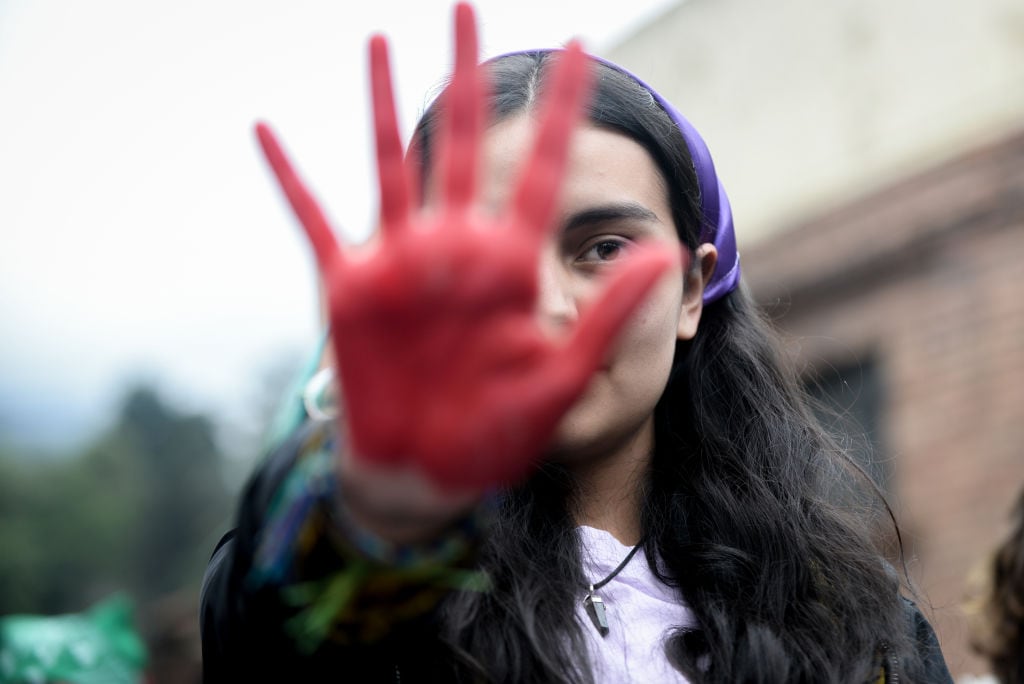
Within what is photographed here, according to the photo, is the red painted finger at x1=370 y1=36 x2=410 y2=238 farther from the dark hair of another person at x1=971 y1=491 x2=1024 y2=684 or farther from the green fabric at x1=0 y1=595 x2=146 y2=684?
the green fabric at x1=0 y1=595 x2=146 y2=684

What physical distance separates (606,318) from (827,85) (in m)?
6.19

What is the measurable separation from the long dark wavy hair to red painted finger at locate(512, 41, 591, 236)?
2.03 ft

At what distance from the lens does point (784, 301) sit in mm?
6113

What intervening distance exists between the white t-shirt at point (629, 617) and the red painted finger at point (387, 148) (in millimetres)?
732

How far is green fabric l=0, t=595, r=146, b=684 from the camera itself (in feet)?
15.9

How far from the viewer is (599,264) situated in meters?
1.62

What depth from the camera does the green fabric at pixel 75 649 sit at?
484cm

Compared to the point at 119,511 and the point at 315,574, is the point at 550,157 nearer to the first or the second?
the point at 315,574

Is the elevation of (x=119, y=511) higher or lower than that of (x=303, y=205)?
lower

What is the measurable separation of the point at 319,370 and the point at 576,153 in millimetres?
510

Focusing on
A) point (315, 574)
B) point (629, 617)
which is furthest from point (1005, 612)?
point (315, 574)

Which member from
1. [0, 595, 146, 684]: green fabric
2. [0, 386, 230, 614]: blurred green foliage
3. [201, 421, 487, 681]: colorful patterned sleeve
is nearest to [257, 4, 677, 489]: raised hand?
[201, 421, 487, 681]: colorful patterned sleeve

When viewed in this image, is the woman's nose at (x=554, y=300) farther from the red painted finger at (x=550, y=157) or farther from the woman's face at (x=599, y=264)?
the red painted finger at (x=550, y=157)

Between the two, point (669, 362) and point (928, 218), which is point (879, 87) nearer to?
point (928, 218)
